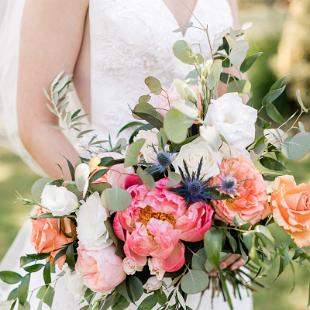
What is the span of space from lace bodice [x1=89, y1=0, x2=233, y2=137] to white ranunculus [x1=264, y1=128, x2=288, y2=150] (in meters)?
0.60

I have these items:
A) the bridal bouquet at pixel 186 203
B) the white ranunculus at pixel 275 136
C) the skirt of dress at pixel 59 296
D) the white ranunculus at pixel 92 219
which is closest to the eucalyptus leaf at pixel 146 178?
the bridal bouquet at pixel 186 203

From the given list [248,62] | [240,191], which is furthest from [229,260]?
[248,62]

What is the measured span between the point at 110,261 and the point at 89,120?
0.77 m

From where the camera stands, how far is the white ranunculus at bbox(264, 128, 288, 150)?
66.0 inches

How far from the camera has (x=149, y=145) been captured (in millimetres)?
1613

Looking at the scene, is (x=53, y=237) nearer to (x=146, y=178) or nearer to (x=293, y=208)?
(x=146, y=178)

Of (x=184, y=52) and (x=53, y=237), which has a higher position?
(x=184, y=52)

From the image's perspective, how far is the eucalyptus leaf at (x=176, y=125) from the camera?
143cm

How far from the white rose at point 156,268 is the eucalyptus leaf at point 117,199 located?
0.15 meters

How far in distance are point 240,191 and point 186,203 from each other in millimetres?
122

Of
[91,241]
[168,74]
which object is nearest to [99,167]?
[91,241]

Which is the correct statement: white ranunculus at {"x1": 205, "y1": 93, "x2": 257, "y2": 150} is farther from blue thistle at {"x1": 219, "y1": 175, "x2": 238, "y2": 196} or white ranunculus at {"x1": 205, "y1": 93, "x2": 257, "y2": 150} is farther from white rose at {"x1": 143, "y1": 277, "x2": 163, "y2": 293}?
white rose at {"x1": 143, "y1": 277, "x2": 163, "y2": 293}

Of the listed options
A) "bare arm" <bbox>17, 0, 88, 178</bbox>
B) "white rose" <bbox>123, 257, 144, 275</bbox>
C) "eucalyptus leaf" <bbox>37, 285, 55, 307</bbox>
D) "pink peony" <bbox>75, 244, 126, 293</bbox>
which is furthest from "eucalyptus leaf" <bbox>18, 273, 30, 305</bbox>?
"bare arm" <bbox>17, 0, 88, 178</bbox>

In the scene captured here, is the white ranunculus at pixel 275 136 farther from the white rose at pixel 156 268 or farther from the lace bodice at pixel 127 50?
the lace bodice at pixel 127 50
